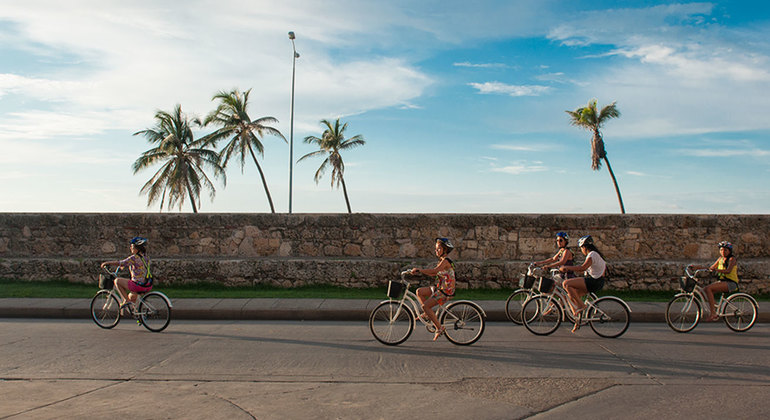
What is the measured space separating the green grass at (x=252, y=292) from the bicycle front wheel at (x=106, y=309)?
2.64 metres

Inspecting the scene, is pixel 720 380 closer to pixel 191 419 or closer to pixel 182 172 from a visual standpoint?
pixel 191 419

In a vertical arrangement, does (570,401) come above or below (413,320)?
below

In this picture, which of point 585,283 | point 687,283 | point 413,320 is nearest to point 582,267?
point 585,283

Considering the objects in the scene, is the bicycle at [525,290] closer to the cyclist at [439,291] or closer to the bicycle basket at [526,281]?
the bicycle basket at [526,281]

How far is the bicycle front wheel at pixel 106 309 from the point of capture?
9492 millimetres

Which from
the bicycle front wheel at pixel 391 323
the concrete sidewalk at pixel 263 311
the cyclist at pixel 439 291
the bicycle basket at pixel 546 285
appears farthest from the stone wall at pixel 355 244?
the cyclist at pixel 439 291

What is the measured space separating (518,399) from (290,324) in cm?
560

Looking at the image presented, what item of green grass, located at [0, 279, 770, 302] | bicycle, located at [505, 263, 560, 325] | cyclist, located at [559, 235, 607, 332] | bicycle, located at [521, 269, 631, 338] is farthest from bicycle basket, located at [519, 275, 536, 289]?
green grass, located at [0, 279, 770, 302]

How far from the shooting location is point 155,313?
9.16m

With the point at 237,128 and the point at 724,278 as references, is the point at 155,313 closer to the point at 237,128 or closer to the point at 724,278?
the point at 724,278

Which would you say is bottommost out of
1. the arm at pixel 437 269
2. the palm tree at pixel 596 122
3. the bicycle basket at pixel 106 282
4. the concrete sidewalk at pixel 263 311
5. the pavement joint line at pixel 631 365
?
the concrete sidewalk at pixel 263 311

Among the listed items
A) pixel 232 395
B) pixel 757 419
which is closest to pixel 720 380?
pixel 757 419

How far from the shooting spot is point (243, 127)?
141 feet

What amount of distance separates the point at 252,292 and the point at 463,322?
20.3ft
